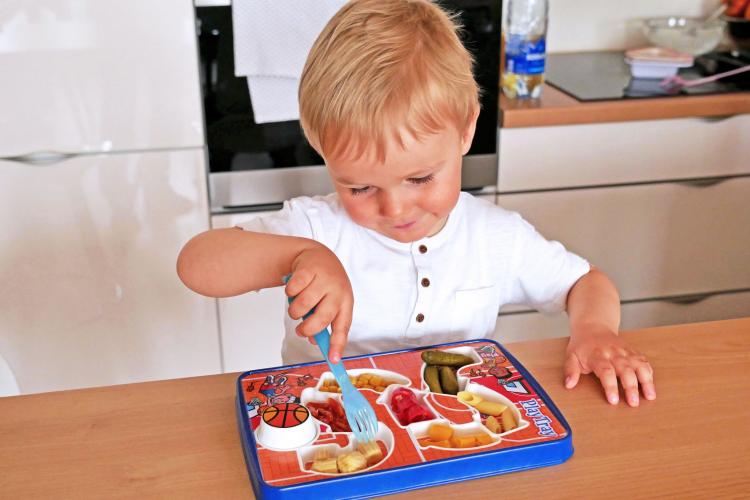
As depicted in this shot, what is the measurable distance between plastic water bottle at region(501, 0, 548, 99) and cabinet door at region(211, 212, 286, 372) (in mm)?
728

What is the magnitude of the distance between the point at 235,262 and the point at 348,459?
0.30m

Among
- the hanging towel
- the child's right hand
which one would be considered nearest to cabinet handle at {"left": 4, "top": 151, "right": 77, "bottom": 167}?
the hanging towel

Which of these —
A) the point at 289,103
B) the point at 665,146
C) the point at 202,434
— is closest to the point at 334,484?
the point at 202,434

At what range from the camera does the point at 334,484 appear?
25.9 inches

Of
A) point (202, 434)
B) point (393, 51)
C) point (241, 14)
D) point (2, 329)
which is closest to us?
point (202, 434)

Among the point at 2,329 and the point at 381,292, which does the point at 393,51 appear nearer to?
the point at 381,292

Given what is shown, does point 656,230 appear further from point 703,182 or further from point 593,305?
point 593,305

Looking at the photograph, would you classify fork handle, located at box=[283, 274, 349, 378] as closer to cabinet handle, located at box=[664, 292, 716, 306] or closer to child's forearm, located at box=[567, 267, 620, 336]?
child's forearm, located at box=[567, 267, 620, 336]

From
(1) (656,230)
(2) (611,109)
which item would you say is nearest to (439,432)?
(2) (611,109)

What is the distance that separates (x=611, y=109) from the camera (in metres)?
1.88

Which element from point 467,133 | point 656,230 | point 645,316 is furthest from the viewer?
point 645,316

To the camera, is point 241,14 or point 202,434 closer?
point 202,434

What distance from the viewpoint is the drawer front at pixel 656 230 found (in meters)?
2.00

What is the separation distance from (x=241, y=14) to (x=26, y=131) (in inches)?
20.3
